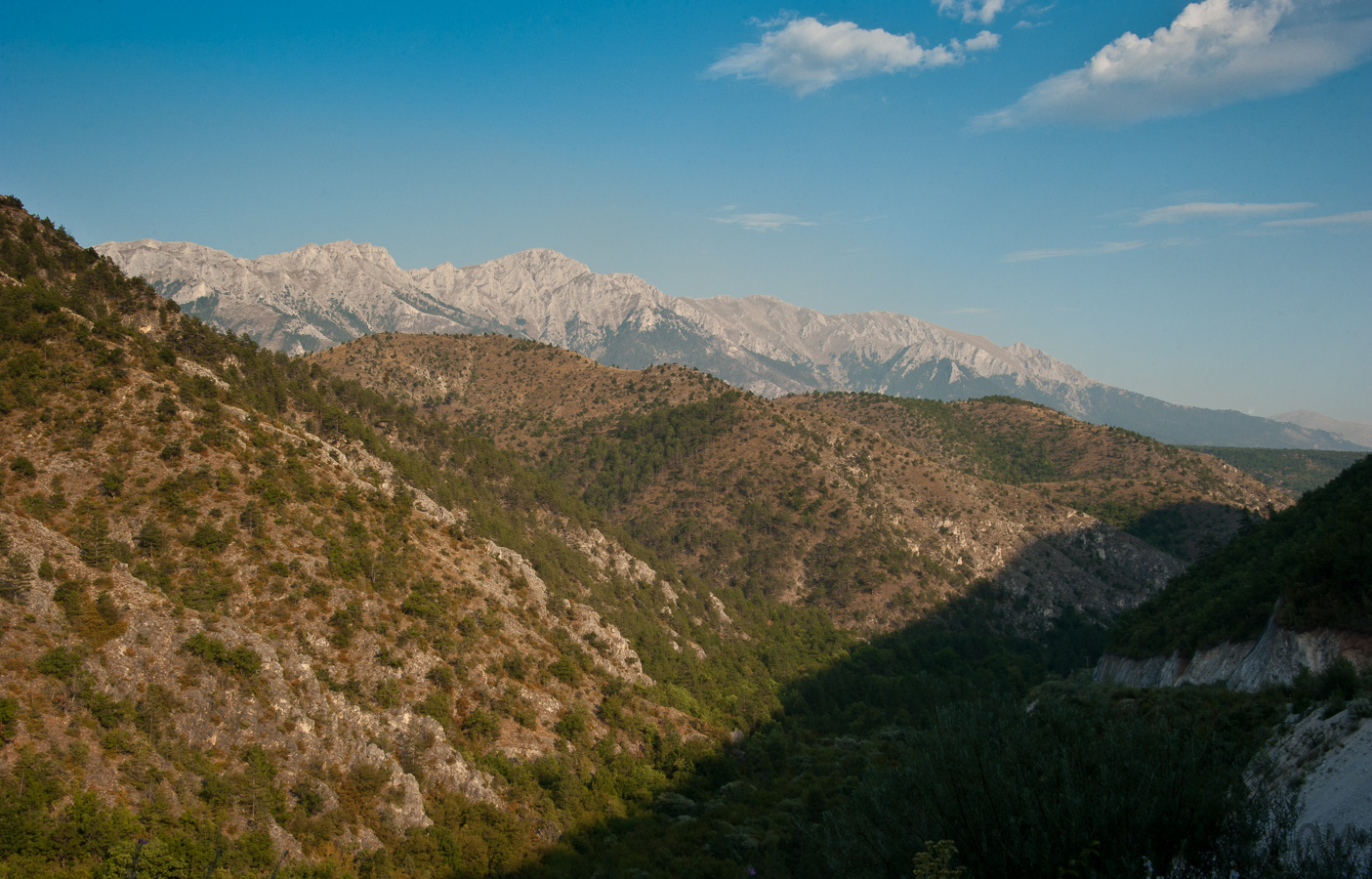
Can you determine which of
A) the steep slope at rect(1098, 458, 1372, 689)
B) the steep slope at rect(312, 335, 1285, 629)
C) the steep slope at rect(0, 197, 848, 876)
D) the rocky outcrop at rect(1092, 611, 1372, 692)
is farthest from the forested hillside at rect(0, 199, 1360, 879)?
the steep slope at rect(312, 335, 1285, 629)

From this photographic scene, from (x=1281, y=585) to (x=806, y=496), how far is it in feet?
294

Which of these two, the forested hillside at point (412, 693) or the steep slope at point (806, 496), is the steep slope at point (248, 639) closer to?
the forested hillside at point (412, 693)

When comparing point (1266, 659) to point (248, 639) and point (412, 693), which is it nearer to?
point (412, 693)

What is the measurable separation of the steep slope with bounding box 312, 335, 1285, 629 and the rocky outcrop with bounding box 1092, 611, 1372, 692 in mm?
66064

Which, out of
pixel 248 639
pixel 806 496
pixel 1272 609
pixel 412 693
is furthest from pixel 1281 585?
pixel 806 496

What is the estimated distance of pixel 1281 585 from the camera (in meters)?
39.2

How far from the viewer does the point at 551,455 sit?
150 meters

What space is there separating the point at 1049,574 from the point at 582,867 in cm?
A: 11171

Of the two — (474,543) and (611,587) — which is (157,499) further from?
Result: (611,587)

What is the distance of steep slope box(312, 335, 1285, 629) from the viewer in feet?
391

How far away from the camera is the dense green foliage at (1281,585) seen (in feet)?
101

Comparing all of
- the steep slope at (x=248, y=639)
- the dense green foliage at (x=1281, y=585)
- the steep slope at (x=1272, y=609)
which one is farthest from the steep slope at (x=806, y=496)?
the steep slope at (x=248, y=639)

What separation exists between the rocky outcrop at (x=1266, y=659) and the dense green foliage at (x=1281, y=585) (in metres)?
0.65

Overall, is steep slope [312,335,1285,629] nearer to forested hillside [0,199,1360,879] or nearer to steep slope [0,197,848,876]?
forested hillside [0,199,1360,879]
